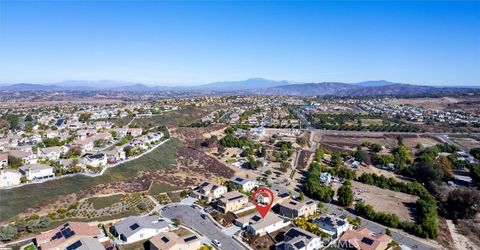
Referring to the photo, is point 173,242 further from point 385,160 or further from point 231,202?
point 385,160

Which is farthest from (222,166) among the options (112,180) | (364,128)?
(364,128)

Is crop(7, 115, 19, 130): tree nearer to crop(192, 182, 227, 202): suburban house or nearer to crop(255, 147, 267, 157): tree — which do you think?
crop(255, 147, 267, 157): tree

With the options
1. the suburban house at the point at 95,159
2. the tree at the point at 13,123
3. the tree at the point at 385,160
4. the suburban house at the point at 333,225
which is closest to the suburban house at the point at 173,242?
the suburban house at the point at 333,225

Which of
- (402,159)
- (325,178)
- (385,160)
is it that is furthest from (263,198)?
(402,159)

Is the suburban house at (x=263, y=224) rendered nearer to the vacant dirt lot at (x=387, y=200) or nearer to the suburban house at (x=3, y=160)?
the vacant dirt lot at (x=387, y=200)

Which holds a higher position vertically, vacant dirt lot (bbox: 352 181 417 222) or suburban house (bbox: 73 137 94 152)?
suburban house (bbox: 73 137 94 152)

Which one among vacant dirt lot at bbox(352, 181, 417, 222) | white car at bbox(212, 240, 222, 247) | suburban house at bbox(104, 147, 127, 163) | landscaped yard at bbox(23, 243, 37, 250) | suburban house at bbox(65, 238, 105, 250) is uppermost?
suburban house at bbox(104, 147, 127, 163)

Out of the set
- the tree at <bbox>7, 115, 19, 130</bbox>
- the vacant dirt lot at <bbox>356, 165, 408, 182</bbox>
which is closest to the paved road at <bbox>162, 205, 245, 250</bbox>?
the vacant dirt lot at <bbox>356, 165, 408, 182</bbox>
